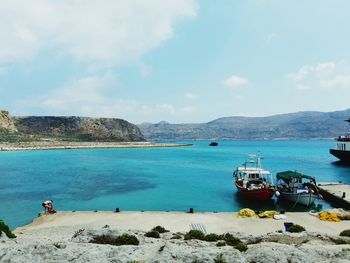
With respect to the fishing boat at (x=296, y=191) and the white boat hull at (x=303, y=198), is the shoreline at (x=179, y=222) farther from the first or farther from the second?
the fishing boat at (x=296, y=191)

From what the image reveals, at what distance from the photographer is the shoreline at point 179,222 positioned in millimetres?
31688

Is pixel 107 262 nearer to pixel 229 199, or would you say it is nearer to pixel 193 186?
pixel 229 199

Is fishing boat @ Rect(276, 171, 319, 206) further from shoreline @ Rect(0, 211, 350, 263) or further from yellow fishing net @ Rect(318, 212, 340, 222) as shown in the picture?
shoreline @ Rect(0, 211, 350, 263)

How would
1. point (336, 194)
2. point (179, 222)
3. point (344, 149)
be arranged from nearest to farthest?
1. point (179, 222)
2. point (336, 194)
3. point (344, 149)

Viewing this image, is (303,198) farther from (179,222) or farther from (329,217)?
(179,222)

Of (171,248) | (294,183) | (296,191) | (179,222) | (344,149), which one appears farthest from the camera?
(344,149)

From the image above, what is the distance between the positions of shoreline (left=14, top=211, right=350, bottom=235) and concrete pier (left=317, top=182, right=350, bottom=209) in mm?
12539

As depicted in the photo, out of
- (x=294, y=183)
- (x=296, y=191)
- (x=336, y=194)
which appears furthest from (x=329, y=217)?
(x=294, y=183)

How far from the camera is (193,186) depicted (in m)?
67.4

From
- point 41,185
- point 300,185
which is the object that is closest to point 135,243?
point 300,185

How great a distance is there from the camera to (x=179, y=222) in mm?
34188

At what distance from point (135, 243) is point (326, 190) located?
46.0 metres

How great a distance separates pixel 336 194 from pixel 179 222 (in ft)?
95.0

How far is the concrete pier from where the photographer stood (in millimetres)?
47312
